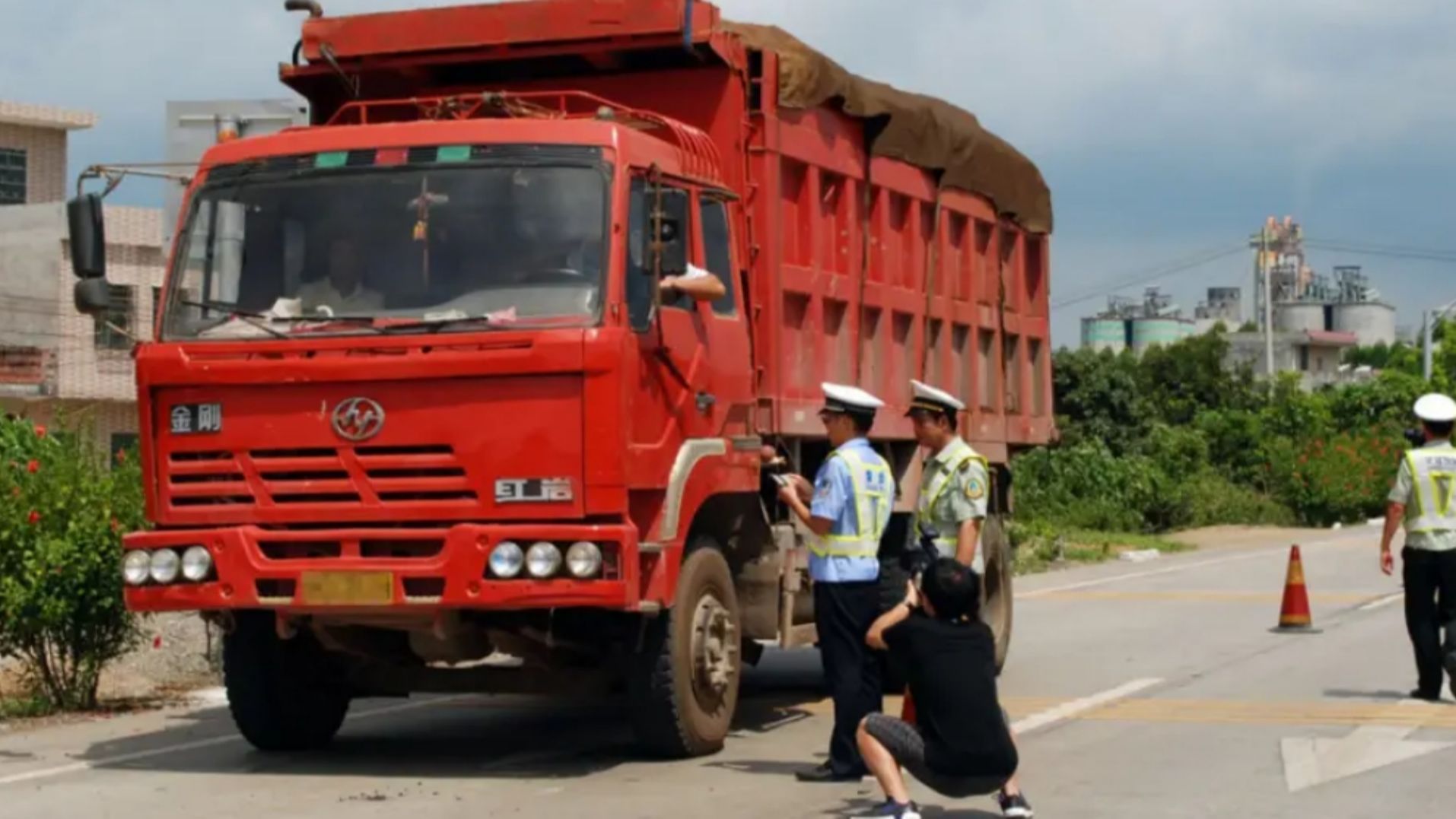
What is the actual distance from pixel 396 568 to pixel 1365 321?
479ft

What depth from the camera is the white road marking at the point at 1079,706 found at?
40.9 feet

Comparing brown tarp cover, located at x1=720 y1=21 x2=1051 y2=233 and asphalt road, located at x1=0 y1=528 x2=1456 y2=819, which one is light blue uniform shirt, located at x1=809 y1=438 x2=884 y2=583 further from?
brown tarp cover, located at x1=720 y1=21 x2=1051 y2=233

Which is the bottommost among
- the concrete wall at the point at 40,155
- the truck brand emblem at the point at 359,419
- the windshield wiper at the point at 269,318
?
the truck brand emblem at the point at 359,419

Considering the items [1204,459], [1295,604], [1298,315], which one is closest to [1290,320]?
[1298,315]

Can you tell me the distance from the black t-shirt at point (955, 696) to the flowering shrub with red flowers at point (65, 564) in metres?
6.24

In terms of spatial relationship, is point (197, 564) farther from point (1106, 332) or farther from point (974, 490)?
point (1106, 332)

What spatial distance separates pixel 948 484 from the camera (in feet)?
33.6

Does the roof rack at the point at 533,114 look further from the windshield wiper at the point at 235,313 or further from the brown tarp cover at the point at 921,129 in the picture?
the windshield wiper at the point at 235,313

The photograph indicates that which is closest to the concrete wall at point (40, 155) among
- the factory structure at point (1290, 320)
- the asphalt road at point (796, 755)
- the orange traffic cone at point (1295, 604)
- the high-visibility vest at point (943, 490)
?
the orange traffic cone at point (1295, 604)

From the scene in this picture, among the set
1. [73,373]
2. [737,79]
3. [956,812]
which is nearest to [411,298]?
[737,79]

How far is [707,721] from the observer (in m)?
11.1

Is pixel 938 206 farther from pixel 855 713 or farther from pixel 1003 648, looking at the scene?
pixel 855 713

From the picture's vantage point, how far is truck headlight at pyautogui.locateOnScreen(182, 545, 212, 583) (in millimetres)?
10359

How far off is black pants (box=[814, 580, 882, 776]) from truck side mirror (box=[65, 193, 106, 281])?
3.75 m
